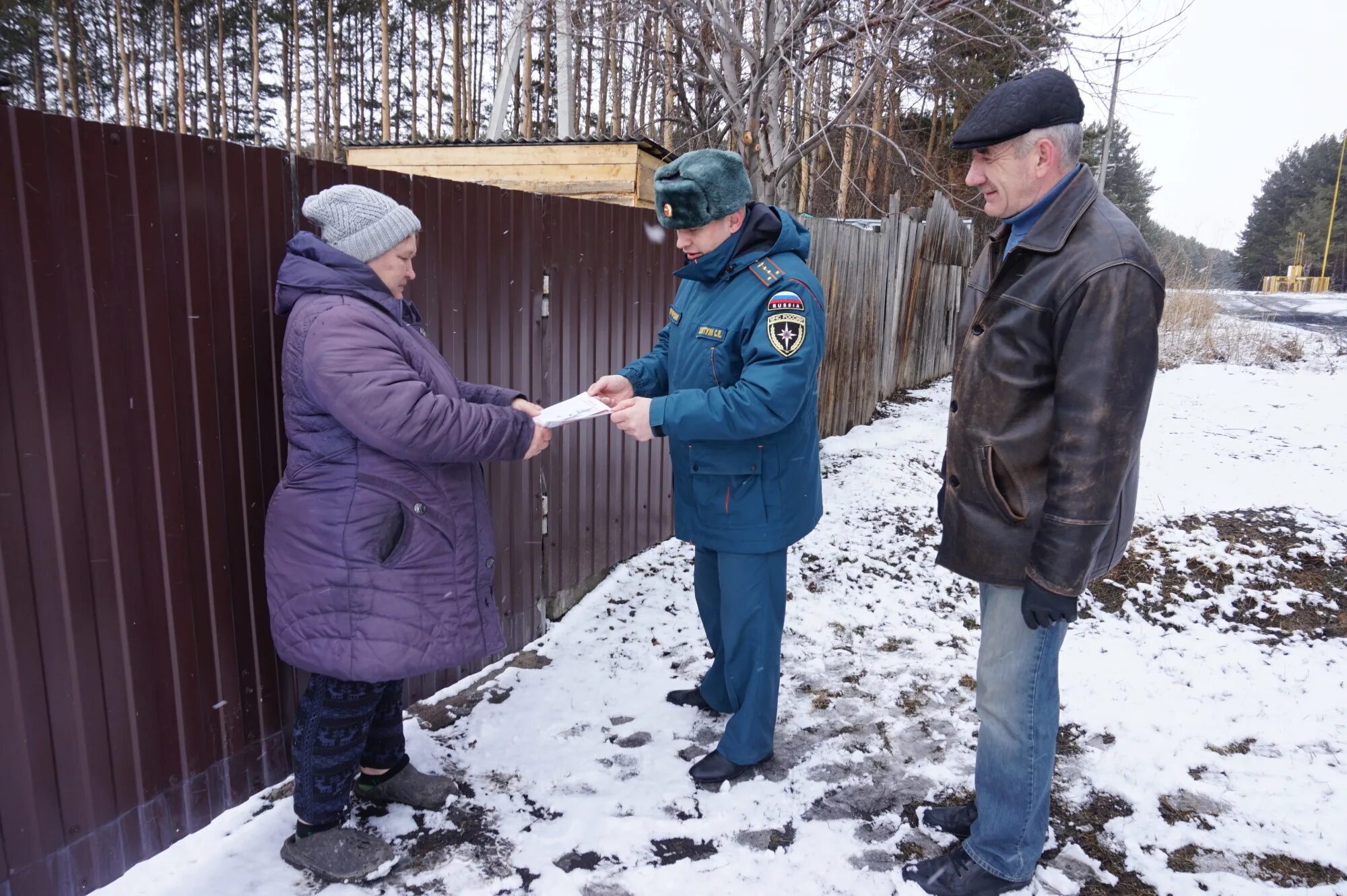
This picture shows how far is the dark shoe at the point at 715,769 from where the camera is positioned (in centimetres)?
275

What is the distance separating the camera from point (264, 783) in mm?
2580

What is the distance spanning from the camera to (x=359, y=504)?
2.06 metres

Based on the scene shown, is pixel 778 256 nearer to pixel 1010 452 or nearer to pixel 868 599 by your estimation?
pixel 1010 452

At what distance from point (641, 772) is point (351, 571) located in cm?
133

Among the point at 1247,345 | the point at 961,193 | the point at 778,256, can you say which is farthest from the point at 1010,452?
the point at 961,193

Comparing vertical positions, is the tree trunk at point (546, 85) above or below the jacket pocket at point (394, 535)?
above

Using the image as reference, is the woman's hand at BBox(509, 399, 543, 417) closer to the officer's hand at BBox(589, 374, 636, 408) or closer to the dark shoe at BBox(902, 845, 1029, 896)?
the officer's hand at BBox(589, 374, 636, 408)

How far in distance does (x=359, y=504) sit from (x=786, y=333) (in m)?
1.31

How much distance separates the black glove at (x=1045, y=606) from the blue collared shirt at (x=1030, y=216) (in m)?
0.83

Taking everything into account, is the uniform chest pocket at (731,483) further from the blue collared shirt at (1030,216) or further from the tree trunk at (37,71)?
the tree trunk at (37,71)

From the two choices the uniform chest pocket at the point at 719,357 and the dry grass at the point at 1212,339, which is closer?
the uniform chest pocket at the point at 719,357

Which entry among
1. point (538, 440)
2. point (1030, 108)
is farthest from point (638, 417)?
point (1030, 108)

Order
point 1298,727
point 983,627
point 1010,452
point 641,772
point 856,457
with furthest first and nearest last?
A: point 856,457 < point 1298,727 < point 641,772 < point 983,627 < point 1010,452

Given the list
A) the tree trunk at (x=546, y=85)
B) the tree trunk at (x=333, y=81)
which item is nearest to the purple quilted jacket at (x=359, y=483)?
the tree trunk at (x=546, y=85)
